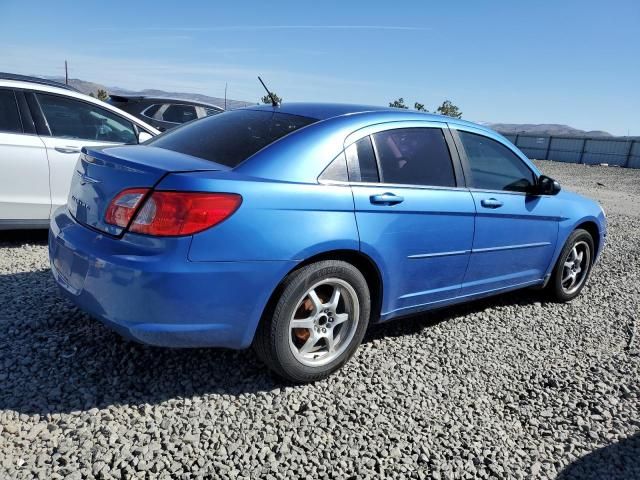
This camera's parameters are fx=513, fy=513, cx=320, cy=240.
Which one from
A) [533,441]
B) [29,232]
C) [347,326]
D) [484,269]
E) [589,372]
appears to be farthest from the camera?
[29,232]

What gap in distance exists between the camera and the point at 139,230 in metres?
2.41

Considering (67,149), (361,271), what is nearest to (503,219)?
(361,271)

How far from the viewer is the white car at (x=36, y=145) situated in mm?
4770

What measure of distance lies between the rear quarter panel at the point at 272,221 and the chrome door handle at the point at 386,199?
20 cm

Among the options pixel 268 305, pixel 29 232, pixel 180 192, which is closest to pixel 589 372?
pixel 268 305

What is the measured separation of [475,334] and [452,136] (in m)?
1.47

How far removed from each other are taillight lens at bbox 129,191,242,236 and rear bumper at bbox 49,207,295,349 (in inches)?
2.1

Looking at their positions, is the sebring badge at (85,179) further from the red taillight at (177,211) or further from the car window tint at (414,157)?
the car window tint at (414,157)

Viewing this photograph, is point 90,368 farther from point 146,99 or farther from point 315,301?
point 146,99

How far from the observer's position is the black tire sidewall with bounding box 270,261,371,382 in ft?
8.68

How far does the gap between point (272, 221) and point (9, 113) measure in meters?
3.72

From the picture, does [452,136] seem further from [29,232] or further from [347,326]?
[29,232]

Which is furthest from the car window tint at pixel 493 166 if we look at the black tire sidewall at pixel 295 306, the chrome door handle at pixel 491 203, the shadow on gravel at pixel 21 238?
the shadow on gravel at pixel 21 238

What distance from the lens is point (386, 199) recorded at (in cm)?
298
